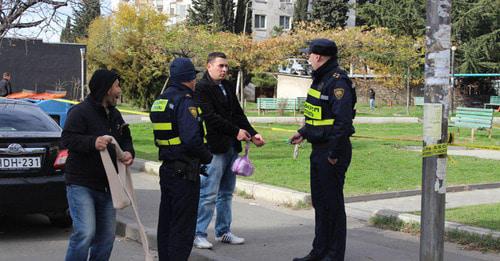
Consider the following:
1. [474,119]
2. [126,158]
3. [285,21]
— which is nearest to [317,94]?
[126,158]

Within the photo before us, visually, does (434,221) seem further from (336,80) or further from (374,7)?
(374,7)

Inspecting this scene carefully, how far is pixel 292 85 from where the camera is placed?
149 feet

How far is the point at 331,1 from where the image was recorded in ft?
200

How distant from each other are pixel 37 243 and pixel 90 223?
2712 mm

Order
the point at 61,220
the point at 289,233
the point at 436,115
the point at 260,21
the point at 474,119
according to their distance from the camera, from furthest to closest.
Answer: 1. the point at 260,21
2. the point at 474,119
3. the point at 61,220
4. the point at 289,233
5. the point at 436,115

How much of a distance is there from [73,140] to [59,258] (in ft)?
7.34

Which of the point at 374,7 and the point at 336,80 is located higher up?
the point at 374,7

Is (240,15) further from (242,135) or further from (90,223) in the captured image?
(90,223)

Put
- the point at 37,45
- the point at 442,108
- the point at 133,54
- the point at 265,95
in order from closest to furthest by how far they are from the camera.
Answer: the point at 442,108 → the point at 133,54 → the point at 37,45 → the point at 265,95

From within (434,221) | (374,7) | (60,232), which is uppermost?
(374,7)

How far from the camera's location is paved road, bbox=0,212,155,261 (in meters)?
6.52

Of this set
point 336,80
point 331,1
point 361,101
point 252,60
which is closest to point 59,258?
point 336,80

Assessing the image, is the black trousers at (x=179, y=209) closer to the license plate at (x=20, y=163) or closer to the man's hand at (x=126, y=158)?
the man's hand at (x=126, y=158)

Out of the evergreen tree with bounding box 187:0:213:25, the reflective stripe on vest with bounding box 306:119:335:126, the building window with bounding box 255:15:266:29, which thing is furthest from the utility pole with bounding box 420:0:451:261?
the building window with bounding box 255:15:266:29
